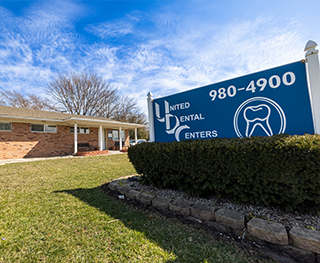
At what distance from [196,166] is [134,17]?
525 cm

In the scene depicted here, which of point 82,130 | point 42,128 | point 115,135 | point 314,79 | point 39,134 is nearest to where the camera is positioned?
point 314,79

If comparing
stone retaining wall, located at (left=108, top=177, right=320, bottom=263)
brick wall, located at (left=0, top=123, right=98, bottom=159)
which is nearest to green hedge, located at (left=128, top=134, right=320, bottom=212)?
stone retaining wall, located at (left=108, top=177, right=320, bottom=263)

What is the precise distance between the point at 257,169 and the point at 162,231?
1398mm

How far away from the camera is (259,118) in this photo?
2.59m

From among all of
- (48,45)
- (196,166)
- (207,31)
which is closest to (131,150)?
(196,166)

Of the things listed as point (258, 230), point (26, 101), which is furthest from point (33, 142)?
point (26, 101)

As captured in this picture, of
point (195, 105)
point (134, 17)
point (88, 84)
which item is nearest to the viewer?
point (195, 105)

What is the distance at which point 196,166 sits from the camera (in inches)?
94.6

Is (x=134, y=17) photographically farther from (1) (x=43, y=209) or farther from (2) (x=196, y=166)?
(1) (x=43, y=209)

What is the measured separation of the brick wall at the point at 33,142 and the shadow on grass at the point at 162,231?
10894 mm

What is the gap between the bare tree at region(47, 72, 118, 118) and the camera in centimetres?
2266

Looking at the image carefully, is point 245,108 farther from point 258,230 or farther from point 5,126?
point 5,126

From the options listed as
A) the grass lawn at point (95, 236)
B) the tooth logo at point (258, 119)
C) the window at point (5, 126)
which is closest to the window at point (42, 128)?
the window at point (5, 126)

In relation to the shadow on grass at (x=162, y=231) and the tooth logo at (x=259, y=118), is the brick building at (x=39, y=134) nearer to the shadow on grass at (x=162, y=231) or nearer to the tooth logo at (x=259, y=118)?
the shadow on grass at (x=162, y=231)
